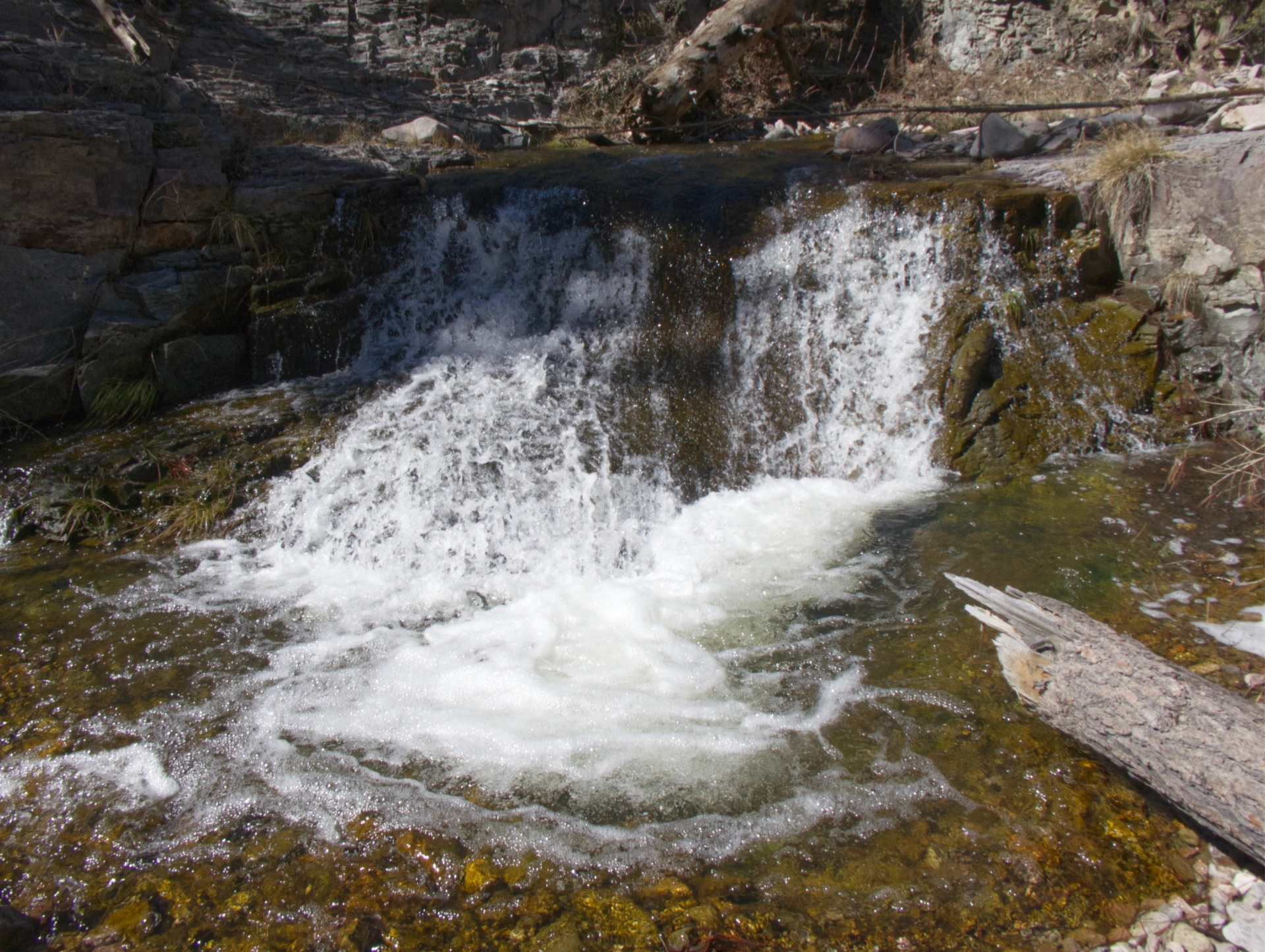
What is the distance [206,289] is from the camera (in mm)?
5035

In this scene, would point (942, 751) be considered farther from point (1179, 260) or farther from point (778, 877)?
point (1179, 260)

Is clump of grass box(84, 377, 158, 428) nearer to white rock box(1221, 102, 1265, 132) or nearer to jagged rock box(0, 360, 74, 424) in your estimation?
jagged rock box(0, 360, 74, 424)

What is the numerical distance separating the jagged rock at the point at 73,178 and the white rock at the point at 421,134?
2460mm

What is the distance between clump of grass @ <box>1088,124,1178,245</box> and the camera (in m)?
4.68

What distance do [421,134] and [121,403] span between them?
4.06 meters

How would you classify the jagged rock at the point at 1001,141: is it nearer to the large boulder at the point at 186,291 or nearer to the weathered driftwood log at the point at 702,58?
the weathered driftwood log at the point at 702,58

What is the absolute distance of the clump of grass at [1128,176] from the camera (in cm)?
468

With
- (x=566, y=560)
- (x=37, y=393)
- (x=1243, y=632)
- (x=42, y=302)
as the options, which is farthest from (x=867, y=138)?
(x=37, y=393)

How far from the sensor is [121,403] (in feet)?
15.1

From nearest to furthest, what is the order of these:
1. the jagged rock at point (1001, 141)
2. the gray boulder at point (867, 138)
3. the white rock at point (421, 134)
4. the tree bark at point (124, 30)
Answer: the jagged rock at point (1001, 141) → the gray boulder at point (867, 138) → the white rock at point (421, 134) → the tree bark at point (124, 30)

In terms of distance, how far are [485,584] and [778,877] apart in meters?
2.17

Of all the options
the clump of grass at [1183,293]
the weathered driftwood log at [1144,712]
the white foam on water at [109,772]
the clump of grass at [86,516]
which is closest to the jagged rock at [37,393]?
the clump of grass at [86,516]

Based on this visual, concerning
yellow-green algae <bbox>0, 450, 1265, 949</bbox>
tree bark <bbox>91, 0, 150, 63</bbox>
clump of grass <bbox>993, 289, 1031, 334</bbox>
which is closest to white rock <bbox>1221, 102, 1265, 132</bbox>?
clump of grass <bbox>993, 289, 1031, 334</bbox>

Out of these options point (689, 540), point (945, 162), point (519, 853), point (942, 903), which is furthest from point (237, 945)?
point (945, 162)
